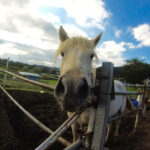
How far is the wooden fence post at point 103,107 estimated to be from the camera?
0.92 metres

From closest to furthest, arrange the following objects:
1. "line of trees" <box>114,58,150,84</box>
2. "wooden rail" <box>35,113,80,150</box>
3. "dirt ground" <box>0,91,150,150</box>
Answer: "wooden rail" <box>35,113,80,150</box> → "dirt ground" <box>0,91,150,150</box> → "line of trees" <box>114,58,150,84</box>

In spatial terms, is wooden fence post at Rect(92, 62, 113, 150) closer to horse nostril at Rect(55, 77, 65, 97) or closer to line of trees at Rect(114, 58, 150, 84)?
horse nostril at Rect(55, 77, 65, 97)

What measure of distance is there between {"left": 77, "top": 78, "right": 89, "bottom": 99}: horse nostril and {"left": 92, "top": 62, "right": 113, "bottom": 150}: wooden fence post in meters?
0.17

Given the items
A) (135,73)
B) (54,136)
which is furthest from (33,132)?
(135,73)

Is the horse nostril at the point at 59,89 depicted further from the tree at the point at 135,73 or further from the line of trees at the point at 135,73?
the tree at the point at 135,73

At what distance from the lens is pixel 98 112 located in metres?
0.98

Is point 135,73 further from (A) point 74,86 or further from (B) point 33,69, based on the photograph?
(A) point 74,86

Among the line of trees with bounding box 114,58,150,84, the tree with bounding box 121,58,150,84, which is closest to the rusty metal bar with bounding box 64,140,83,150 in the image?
the line of trees with bounding box 114,58,150,84

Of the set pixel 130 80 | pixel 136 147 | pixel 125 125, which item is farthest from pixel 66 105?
pixel 130 80

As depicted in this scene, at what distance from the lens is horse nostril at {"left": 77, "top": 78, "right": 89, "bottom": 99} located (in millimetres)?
870

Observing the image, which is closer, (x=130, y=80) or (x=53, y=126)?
(x=53, y=126)

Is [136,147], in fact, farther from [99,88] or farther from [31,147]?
[31,147]

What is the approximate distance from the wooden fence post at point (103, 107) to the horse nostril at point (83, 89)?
0.57ft

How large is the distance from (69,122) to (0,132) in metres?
2.53
